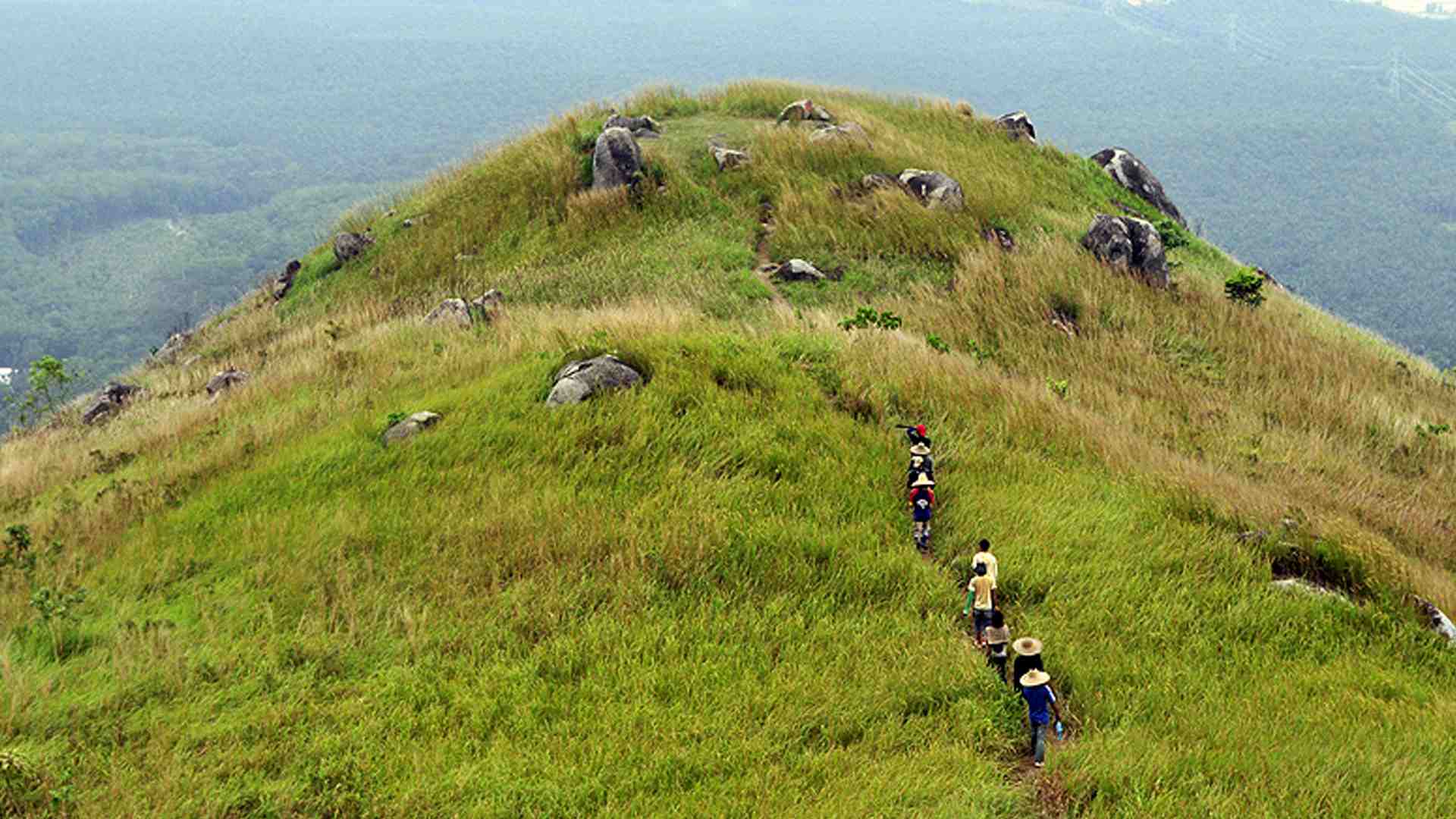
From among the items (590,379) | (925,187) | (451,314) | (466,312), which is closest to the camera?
(590,379)

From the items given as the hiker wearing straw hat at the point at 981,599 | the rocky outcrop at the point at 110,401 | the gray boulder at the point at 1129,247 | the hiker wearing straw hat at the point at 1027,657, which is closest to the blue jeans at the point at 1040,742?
the hiker wearing straw hat at the point at 1027,657

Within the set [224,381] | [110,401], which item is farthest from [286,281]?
[224,381]

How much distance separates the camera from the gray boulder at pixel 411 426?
10.5m

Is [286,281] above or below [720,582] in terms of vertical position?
below

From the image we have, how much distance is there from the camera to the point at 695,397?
35.8 feet

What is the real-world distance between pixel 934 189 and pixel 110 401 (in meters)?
19.6

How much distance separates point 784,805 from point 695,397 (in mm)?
6039

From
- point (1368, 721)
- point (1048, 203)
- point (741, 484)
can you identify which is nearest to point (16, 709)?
point (741, 484)

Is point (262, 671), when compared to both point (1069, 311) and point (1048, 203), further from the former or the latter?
point (1048, 203)

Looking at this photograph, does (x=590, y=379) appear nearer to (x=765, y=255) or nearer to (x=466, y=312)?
(x=466, y=312)

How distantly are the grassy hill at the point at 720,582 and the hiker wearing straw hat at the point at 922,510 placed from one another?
214 mm

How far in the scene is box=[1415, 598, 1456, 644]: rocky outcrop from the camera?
317 inches

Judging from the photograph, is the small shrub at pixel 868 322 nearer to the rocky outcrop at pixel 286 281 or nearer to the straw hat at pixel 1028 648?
the straw hat at pixel 1028 648

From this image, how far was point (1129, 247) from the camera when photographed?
20.3 m
